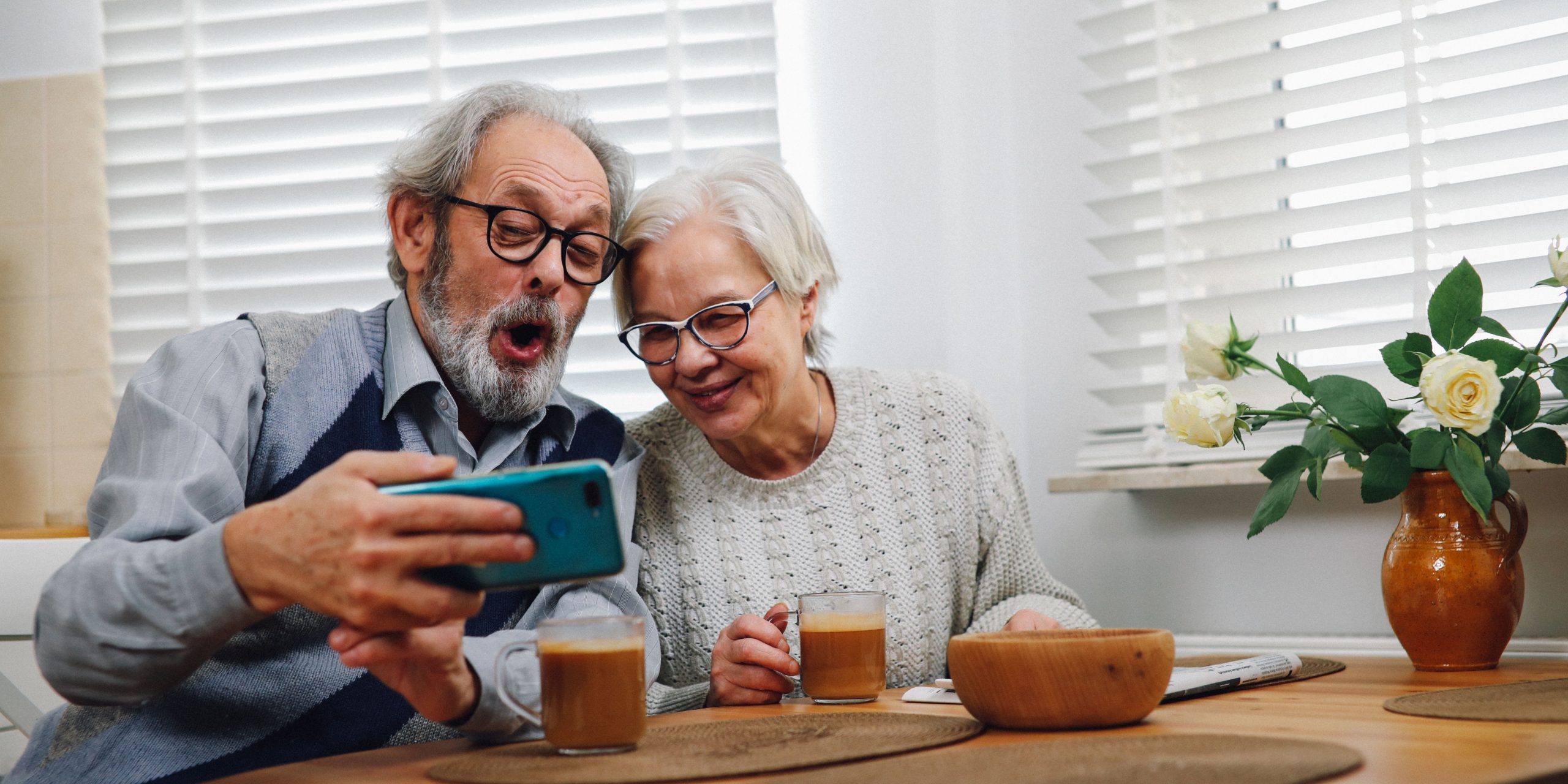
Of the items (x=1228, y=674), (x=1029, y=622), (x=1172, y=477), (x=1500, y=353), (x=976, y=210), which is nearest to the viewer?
(x=1228, y=674)

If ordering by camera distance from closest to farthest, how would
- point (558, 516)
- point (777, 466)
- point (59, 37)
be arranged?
point (558, 516) → point (777, 466) → point (59, 37)

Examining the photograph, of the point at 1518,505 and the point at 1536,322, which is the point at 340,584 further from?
the point at 1536,322

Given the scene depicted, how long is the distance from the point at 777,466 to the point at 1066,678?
0.78 meters

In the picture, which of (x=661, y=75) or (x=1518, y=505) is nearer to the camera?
(x=1518, y=505)

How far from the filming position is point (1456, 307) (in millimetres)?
1277

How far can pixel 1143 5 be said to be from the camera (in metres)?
1.93

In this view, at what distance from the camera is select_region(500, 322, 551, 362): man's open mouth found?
1437mm

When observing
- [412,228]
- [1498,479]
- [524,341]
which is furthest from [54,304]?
[1498,479]

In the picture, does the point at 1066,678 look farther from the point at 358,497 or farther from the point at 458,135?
the point at 458,135

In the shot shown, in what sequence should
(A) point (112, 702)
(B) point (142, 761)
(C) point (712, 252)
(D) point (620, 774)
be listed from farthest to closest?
(C) point (712, 252) < (B) point (142, 761) < (A) point (112, 702) < (D) point (620, 774)

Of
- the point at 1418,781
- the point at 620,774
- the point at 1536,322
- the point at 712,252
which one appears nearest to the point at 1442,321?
the point at 1536,322

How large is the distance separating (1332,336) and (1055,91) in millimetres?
635

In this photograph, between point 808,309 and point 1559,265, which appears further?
point 808,309

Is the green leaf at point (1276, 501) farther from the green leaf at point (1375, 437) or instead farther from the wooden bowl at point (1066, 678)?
the wooden bowl at point (1066, 678)
